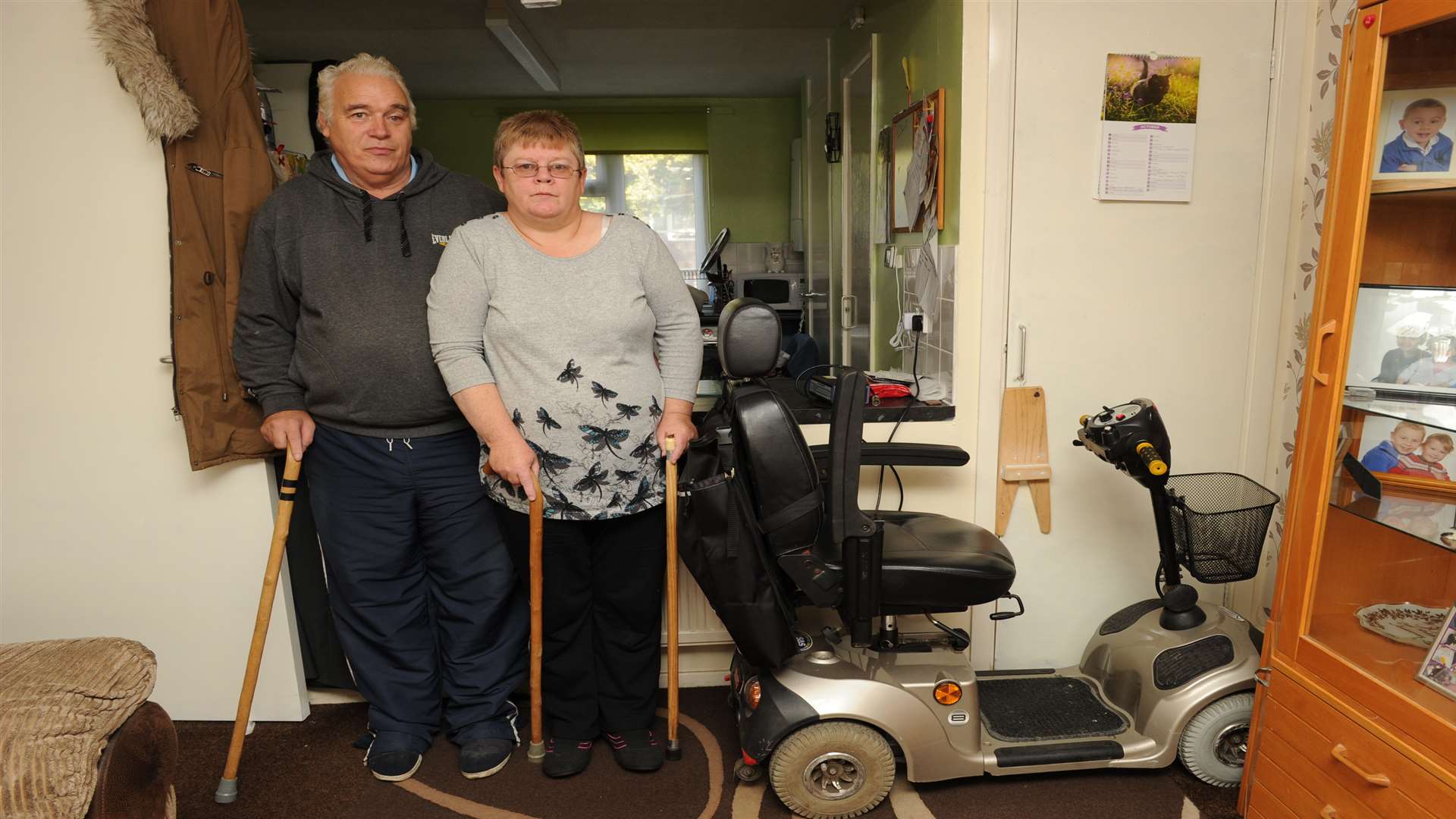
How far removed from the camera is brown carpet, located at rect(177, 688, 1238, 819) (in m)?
1.93

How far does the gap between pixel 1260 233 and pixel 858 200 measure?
70.9 inches

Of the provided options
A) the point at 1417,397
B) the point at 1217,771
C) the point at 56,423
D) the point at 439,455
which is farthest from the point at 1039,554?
the point at 56,423

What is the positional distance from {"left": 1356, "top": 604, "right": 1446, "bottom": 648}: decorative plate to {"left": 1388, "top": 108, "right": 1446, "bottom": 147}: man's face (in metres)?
0.87

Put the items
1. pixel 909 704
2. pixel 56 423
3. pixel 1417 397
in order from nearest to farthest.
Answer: pixel 1417 397
pixel 909 704
pixel 56 423

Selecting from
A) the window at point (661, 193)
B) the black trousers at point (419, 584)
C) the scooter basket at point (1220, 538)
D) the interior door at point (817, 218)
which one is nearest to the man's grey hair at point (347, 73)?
the black trousers at point (419, 584)

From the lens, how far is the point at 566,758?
82.1 inches

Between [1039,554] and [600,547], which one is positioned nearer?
[600,547]

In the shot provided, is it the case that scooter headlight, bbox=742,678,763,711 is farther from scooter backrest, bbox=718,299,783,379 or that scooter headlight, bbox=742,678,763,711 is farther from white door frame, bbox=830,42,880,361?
white door frame, bbox=830,42,880,361

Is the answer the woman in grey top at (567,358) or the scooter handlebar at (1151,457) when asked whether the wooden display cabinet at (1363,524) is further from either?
the woman in grey top at (567,358)

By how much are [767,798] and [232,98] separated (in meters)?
2.05

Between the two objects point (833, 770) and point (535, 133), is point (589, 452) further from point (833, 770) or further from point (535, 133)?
point (833, 770)

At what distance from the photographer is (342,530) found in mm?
2086

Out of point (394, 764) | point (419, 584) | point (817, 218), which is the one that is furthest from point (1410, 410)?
point (817, 218)

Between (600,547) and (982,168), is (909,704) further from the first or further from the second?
(982,168)
